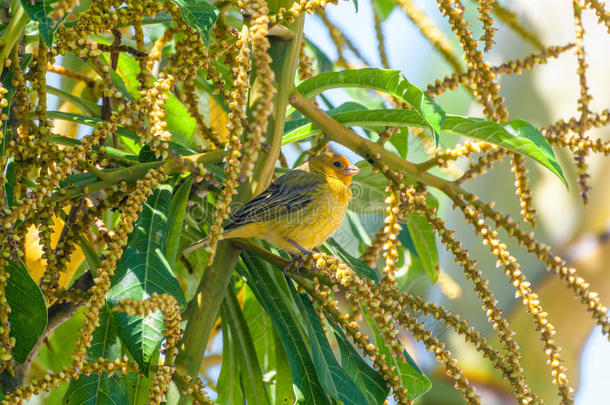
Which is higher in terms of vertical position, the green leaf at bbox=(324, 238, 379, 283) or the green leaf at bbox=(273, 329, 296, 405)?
the green leaf at bbox=(324, 238, 379, 283)

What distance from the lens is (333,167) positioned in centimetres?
216

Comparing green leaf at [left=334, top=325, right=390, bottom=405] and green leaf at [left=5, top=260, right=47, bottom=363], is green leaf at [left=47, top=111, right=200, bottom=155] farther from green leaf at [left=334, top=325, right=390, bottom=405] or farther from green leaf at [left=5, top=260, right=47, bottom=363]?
green leaf at [left=334, top=325, right=390, bottom=405]

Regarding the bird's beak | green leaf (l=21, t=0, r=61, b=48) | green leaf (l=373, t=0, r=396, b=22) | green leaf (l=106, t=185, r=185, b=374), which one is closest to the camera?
green leaf (l=21, t=0, r=61, b=48)

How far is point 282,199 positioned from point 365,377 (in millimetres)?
598

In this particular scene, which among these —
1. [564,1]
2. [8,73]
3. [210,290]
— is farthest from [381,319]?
[564,1]

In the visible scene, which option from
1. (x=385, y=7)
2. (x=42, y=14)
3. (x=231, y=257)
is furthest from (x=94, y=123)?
(x=385, y=7)

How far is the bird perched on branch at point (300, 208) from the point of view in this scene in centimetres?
169

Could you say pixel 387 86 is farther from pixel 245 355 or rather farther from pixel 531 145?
pixel 245 355

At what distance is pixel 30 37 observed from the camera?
1.62 meters

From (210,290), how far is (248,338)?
0.35 meters

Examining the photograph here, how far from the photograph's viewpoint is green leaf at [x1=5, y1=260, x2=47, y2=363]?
1.25 m

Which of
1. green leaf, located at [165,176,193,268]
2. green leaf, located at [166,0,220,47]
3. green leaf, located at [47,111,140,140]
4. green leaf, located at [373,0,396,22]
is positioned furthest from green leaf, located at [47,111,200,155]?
green leaf, located at [373,0,396,22]

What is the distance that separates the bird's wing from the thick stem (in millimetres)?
114

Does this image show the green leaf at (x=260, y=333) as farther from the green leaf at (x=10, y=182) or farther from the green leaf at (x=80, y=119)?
the green leaf at (x=10, y=182)
